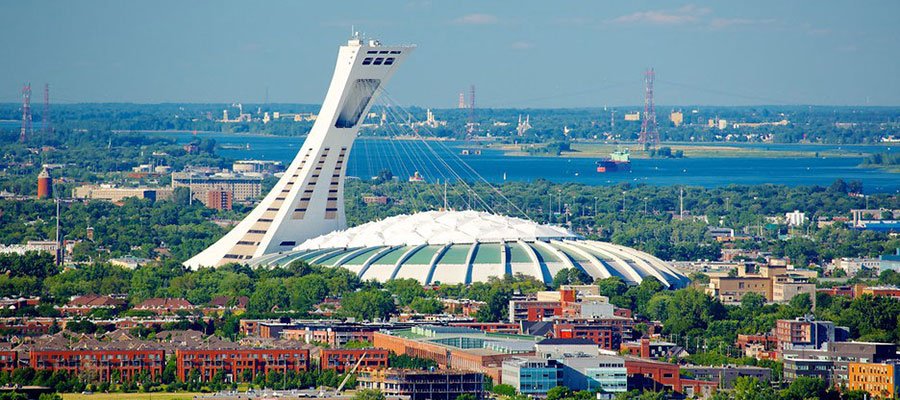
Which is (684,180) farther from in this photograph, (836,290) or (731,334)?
(731,334)

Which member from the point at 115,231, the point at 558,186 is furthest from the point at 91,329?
the point at 558,186

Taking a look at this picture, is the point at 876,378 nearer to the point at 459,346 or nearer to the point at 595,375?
the point at 595,375

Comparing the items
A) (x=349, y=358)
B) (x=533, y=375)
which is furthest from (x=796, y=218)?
(x=533, y=375)

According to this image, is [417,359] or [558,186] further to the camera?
[558,186]

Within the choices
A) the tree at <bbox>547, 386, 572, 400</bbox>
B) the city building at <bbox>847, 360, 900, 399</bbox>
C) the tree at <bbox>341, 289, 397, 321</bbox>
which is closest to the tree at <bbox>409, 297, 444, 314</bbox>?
the tree at <bbox>341, 289, 397, 321</bbox>

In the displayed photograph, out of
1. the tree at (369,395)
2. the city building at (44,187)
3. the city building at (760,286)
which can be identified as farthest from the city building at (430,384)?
the city building at (44,187)

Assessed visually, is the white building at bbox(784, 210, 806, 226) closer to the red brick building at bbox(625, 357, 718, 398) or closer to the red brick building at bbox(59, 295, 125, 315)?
the red brick building at bbox(59, 295, 125, 315)

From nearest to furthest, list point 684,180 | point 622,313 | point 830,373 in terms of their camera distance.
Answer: point 830,373
point 622,313
point 684,180
